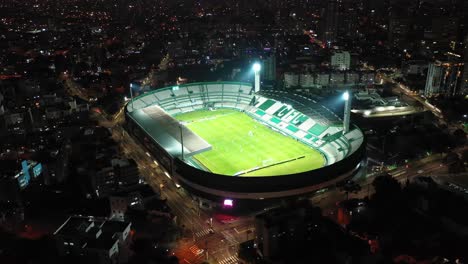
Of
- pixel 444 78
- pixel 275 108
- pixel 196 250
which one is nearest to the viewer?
pixel 196 250

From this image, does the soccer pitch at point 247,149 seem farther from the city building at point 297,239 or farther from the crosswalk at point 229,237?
the city building at point 297,239

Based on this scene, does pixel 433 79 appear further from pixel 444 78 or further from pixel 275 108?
pixel 275 108

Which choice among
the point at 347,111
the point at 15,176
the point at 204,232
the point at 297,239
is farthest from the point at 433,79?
the point at 15,176

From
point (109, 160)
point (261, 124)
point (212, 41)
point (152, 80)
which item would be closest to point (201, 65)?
point (152, 80)

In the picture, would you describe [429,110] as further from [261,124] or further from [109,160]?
[109,160]

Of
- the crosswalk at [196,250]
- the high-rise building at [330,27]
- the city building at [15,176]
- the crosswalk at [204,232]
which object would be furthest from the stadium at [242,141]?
→ the high-rise building at [330,27]

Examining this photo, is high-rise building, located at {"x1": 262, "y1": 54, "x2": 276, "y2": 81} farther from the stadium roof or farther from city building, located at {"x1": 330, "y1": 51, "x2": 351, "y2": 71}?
the stadium roof
